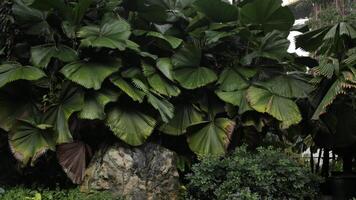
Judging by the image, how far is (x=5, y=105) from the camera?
5.76 m

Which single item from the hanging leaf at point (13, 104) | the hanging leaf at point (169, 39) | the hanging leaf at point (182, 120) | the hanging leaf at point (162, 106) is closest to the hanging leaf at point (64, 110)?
the hanging leaf at point (13, 104)

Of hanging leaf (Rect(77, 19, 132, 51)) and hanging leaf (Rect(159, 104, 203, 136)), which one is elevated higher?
hanging leaf (Rect(77, 19, 132, 51))

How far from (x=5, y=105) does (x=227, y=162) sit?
2947 millimetres

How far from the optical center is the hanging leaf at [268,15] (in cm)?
651

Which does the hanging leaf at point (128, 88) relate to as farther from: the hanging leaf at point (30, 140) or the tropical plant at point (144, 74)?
the hanging leaf at point (30, 140)

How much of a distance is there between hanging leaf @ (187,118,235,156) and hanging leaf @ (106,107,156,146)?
659mm

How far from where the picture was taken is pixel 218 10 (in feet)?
21.9

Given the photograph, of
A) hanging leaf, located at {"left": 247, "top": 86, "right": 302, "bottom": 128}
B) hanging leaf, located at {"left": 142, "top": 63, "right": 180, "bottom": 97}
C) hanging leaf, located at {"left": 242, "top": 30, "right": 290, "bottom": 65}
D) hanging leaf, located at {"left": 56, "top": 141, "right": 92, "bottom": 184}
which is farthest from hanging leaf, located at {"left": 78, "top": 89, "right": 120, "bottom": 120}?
hanging leaf, located at {"left": 242, "top": 30, "right": 290, "bottom": 65}

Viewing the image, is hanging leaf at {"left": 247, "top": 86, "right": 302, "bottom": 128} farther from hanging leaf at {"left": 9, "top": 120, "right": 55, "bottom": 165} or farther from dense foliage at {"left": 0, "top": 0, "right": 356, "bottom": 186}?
hanging leaf at {"left": 9, "top": 120, "right": 55, "bottom": 165}

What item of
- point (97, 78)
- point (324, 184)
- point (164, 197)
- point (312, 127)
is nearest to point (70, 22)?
point (97, 78)

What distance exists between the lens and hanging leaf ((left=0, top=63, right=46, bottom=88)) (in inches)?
213

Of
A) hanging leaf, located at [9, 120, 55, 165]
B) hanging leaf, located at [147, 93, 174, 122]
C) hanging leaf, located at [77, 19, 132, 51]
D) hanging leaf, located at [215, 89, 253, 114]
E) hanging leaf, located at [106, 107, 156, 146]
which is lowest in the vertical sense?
hanging leaf, located at [9, 120, 55, 165]

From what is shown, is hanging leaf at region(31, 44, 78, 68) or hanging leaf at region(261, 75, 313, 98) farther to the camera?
hanging leaf at region(261, 75, 313, 98)

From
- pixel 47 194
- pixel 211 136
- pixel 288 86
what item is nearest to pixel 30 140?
pixel 47 194
